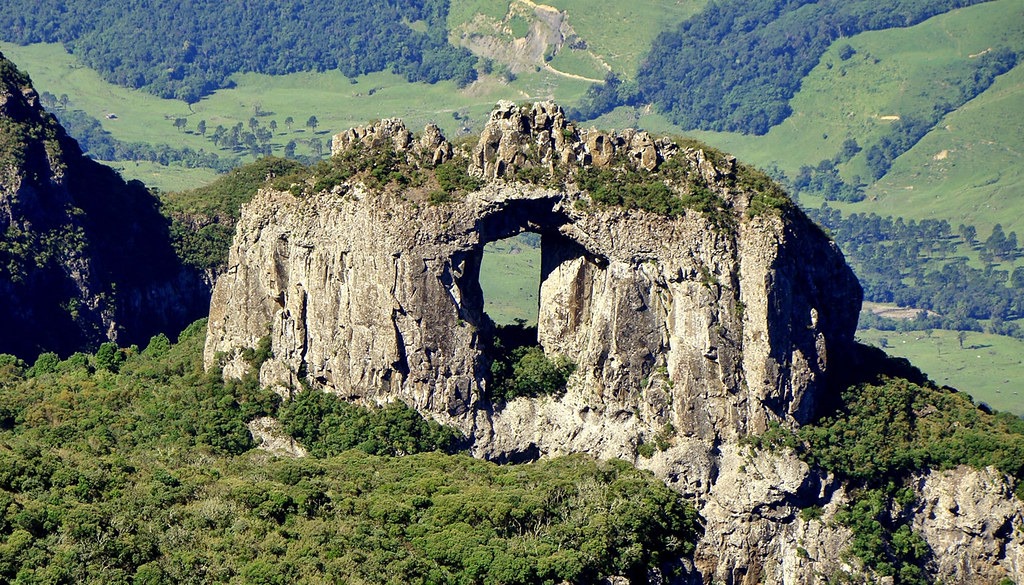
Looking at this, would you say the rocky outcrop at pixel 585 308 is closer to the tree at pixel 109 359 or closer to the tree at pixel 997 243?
the tree at pixel 109 359

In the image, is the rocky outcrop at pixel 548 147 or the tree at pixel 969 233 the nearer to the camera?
the rocky outcrop at pixel 548 147

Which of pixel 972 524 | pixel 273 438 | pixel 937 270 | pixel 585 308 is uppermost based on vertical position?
pixel 585 308

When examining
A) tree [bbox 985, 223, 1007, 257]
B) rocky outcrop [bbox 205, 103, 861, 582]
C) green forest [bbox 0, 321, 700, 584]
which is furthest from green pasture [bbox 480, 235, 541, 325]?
green forest [bbox 0, 321, 700, 584]

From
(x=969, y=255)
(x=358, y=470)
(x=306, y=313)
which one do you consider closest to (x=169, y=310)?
(x=306, y=313)

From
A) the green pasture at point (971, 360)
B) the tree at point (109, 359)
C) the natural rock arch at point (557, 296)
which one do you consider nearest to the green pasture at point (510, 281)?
the green pasture at point (971, 360)

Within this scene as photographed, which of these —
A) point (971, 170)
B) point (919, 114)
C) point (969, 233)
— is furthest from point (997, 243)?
point (919, 114)

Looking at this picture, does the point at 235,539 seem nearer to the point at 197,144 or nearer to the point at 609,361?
the point at 609,361

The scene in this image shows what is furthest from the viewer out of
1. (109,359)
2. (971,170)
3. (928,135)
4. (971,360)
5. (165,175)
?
(928,135)

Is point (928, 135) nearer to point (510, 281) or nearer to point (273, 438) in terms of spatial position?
point (510, 281)
